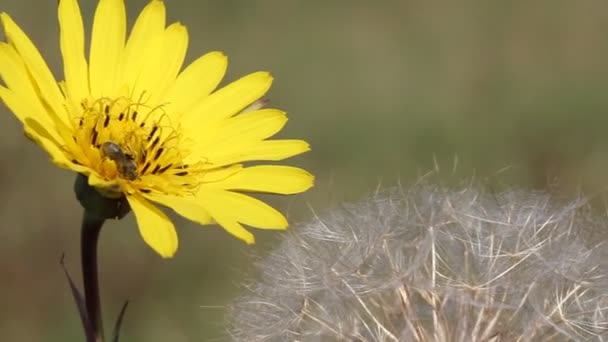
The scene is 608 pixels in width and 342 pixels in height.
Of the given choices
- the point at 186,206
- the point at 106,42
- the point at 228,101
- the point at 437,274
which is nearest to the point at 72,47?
the point at 106,42

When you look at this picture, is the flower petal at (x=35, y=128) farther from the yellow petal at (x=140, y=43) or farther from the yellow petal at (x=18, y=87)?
the yellow petal at (x=140, y=43)

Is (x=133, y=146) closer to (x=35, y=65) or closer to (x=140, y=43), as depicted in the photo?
(x=140, y=43)

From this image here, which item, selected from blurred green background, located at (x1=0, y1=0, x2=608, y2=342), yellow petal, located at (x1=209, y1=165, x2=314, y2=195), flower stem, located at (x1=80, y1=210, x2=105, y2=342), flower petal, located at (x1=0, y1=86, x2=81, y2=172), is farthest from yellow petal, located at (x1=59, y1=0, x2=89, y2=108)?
blurred green background, located at (x1=0, y1=0, x2=608, y2=342)

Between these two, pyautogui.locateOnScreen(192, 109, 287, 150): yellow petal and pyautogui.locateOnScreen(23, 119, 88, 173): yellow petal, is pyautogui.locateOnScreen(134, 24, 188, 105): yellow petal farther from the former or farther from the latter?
pyautogui.locateOnScreen(23, 119, 88, 173): yellow petal

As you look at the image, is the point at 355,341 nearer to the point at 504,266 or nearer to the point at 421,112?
the point at 504,266

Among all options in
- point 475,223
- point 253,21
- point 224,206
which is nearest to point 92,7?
point 253,21

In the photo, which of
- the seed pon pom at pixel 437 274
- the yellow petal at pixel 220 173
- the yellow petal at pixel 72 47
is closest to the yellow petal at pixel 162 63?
the yellow petal at pixel 72 47

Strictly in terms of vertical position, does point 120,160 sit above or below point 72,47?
below
